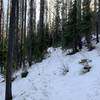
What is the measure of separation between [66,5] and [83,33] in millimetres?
24218

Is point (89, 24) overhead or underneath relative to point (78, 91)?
overhead

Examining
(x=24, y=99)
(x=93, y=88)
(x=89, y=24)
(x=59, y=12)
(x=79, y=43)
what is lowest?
(x=24, y=99)

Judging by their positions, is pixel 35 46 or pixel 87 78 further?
pixel 35 46

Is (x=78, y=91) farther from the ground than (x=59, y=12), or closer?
closer

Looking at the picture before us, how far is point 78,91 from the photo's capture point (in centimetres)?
1112

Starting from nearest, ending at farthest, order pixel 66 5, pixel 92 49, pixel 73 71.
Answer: pixel 73 71 < pixel 92 49 < pixel 66 5

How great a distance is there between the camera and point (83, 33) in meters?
21.6

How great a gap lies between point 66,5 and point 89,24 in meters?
24.8

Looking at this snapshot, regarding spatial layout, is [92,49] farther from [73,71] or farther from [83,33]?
[73,71]

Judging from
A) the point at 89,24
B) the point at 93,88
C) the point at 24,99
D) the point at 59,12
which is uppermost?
the point at 59,12

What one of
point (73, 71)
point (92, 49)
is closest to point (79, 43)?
point (92, 49)

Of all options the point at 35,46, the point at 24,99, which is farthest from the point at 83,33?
the point at 24,99

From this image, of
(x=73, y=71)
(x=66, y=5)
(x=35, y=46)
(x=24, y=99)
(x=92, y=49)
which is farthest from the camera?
(x=66, y=5)

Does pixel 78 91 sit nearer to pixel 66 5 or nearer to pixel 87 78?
pixel 87 78
